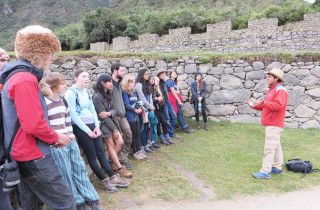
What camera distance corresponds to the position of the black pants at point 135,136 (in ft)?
21.5

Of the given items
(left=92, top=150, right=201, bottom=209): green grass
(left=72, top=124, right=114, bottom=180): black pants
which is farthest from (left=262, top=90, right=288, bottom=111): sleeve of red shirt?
(left=72, top=124, right=114, bottom=180): black pants

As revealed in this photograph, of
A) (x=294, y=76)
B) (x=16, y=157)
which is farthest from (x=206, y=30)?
(x=16, y=157)

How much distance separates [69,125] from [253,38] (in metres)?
11.7

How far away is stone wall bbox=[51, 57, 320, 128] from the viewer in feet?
31.5

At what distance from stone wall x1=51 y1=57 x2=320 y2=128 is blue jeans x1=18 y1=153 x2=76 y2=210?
665 cm

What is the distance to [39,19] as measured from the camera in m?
35.2

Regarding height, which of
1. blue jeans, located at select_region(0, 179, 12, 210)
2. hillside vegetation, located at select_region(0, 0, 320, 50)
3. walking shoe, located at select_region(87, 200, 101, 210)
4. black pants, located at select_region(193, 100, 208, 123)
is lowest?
walking shoe, located at select_region(87, 200, 101, 210)

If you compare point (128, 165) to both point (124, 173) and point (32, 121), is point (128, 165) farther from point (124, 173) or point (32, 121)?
point (32, 121)

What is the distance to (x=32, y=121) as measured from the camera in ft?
9.10

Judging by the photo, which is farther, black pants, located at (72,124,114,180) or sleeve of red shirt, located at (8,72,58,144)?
black pants, located at (72,124,114,180)

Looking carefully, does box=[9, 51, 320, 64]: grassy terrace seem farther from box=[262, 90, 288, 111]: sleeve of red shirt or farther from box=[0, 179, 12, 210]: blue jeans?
box=[0, 179, 12, 210]: blue jeans

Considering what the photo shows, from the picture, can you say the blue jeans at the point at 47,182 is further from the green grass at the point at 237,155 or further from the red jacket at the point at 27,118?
the green grass at the point at 237,155

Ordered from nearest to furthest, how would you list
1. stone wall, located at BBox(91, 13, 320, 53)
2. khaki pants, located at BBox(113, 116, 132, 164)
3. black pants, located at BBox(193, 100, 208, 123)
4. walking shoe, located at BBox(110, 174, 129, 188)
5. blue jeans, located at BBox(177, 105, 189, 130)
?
walking shoe, located at BBox(110, 174, 129, 188), khaki pants, located at BBox(113, 116, 132, 164), blue jeans, located at BBox(177, 105, 189, 130), black pants, located at BBox(193, 100, 208, 123), stone wall, located at BBox(91, 13, 320, 53)

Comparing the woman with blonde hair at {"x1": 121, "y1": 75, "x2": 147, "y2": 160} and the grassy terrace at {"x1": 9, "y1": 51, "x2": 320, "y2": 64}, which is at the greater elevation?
the grassy terrace at {"x1": 9, "y1": 51, "x2": 320, "y2": 64}
